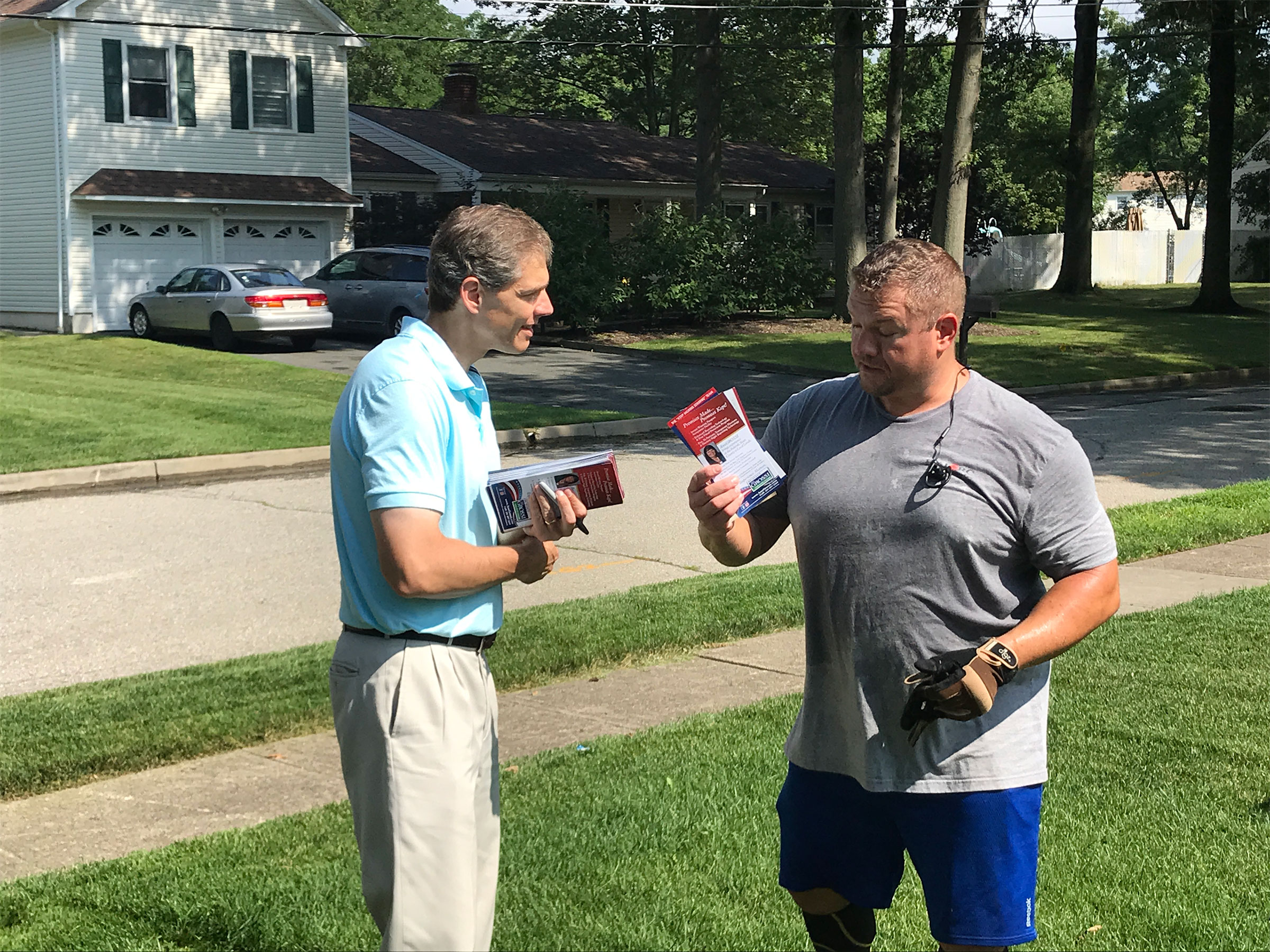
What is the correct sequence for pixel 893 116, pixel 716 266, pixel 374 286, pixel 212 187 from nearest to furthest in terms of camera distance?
pixel 374 286 → pixel 716 266 → pixel 212 187 → pixel 893 116

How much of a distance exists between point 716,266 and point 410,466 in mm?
27748

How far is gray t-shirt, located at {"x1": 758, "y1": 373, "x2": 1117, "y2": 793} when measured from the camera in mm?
3082

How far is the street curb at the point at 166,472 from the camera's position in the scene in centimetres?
1324

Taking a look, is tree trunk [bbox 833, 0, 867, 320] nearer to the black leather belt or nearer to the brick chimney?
the brick chimney

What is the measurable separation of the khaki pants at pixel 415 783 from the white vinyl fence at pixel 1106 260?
1759 inches

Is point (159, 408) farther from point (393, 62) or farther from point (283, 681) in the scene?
point (393, 62)

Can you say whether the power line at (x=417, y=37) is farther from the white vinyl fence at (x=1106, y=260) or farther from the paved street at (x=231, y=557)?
the paved street at (x=231, y=557)

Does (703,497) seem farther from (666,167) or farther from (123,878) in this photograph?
(666,167)

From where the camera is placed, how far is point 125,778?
566 cm

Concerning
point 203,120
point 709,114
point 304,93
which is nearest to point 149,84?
point 203,120

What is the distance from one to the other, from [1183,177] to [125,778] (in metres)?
72.1

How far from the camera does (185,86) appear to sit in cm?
3089

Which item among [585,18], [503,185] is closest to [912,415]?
[503,185]

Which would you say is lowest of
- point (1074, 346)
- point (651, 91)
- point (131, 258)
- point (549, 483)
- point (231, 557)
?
point (231, 557)
